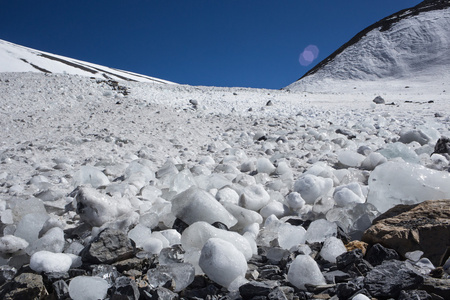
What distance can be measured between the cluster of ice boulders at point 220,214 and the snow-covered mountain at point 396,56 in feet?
63.1

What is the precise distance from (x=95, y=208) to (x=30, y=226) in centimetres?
32

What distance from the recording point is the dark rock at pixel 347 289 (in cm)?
111

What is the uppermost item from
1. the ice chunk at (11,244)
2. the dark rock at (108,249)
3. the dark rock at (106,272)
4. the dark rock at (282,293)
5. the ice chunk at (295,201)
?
the ice chunk at (11,244)

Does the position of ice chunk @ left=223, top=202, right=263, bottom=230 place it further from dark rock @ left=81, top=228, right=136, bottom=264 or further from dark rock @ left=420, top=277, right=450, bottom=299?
dark rock @ left=420, top=277, right=450, bottom=299

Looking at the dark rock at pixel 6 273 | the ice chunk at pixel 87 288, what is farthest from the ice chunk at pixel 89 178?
the ice chunk at pixel 87 288

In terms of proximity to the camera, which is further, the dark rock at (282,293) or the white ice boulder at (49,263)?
the white ice boulder at (49,263)

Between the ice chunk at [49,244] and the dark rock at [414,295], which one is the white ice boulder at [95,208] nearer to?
the ice chunk at [49,244]

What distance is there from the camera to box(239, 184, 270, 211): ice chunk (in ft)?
6.54

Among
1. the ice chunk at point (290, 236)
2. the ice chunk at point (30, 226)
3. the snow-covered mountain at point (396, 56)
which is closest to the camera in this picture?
the ice chunk at point (290, 236)

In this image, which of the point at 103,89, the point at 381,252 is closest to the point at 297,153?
the point at 381,252

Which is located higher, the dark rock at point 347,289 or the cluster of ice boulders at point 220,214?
the cluster of ice boulders at point 220,214

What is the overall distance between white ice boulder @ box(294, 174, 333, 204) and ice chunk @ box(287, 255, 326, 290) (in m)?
0.88

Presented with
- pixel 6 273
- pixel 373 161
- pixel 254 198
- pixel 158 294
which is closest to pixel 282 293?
pixel 158 294

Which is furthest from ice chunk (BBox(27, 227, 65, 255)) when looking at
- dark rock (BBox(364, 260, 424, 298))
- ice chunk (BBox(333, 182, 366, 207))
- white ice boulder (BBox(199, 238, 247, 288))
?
ice chunk (BBox(333, 182, 366, 207))
